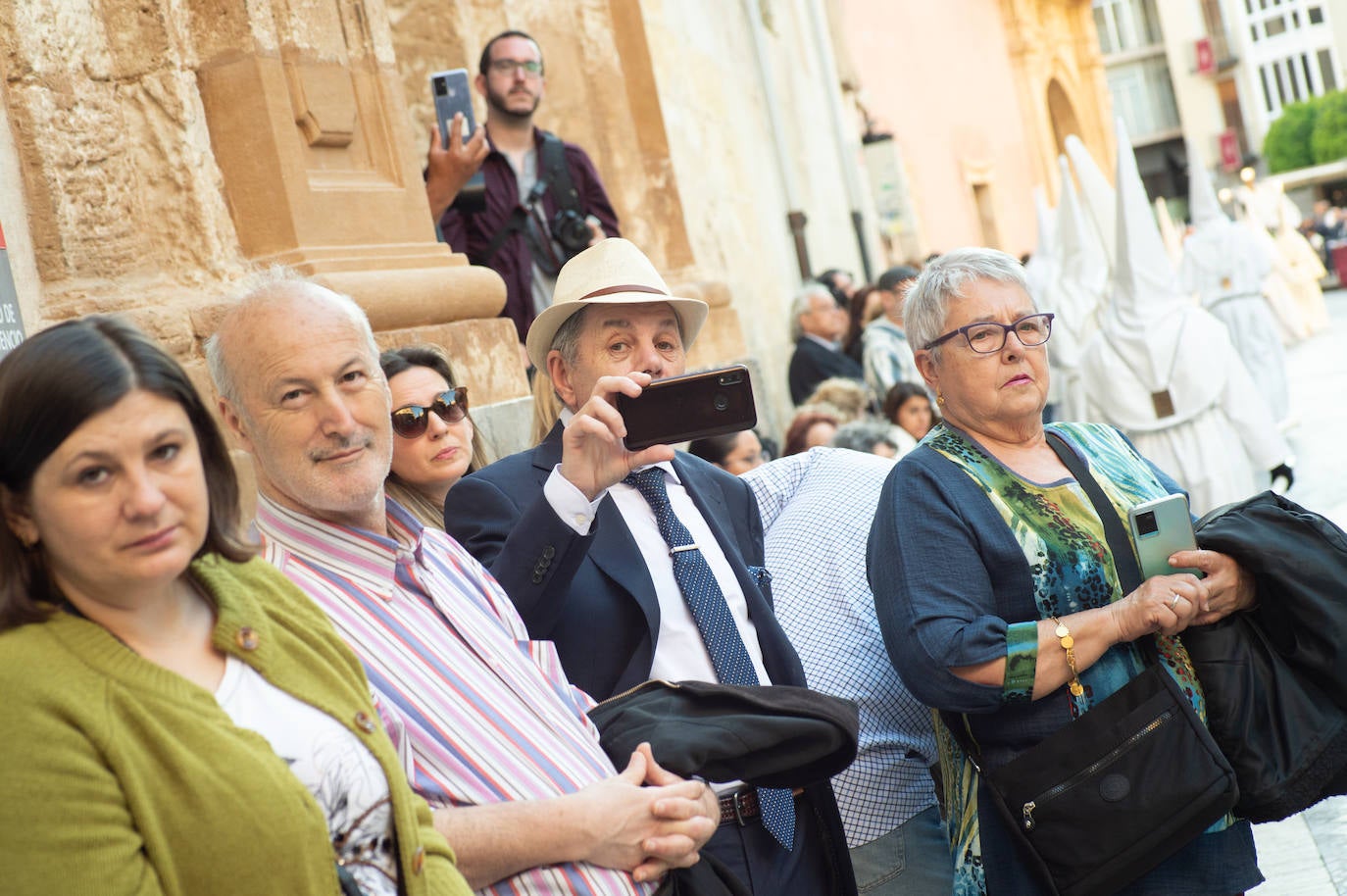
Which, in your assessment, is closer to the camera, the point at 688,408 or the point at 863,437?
the point at 688,408

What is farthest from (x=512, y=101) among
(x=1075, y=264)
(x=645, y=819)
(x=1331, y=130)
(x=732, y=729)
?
(x=1331, y=130)

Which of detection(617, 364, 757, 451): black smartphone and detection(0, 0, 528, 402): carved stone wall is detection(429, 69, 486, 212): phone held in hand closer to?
detection(0, 0, 528, 402): carved stone wall

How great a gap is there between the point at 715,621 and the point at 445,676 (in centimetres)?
68

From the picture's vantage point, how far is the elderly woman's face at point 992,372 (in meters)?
3.12

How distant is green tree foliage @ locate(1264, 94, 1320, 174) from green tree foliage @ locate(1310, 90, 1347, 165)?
0.56 metres

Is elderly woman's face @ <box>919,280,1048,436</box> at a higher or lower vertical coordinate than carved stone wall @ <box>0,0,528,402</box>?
lower

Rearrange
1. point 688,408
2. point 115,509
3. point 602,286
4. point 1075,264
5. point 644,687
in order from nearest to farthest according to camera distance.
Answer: point 115,509 → point 644,687 → point 688,408 → point 602,286 → point 1075,264

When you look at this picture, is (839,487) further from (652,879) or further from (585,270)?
(652,879)

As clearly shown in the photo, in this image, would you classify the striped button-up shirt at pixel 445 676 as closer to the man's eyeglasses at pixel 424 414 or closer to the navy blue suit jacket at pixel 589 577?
the navy blue suit jacket at pixel 589 577

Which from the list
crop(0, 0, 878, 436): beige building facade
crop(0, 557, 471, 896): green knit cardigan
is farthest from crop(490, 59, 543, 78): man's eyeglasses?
crop(0, 557, 471, 896): green knit cardigan

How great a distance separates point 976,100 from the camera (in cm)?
3050

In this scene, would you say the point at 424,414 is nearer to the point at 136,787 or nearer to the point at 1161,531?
the point at 1161,531

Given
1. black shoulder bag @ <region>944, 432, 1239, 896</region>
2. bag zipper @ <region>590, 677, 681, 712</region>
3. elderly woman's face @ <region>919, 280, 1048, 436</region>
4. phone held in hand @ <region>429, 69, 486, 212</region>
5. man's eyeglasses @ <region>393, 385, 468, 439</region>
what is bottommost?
black shoulder bag @ <region>944, 432, 1239, 896</region>

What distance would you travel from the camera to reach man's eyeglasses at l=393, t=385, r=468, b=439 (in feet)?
11.8
